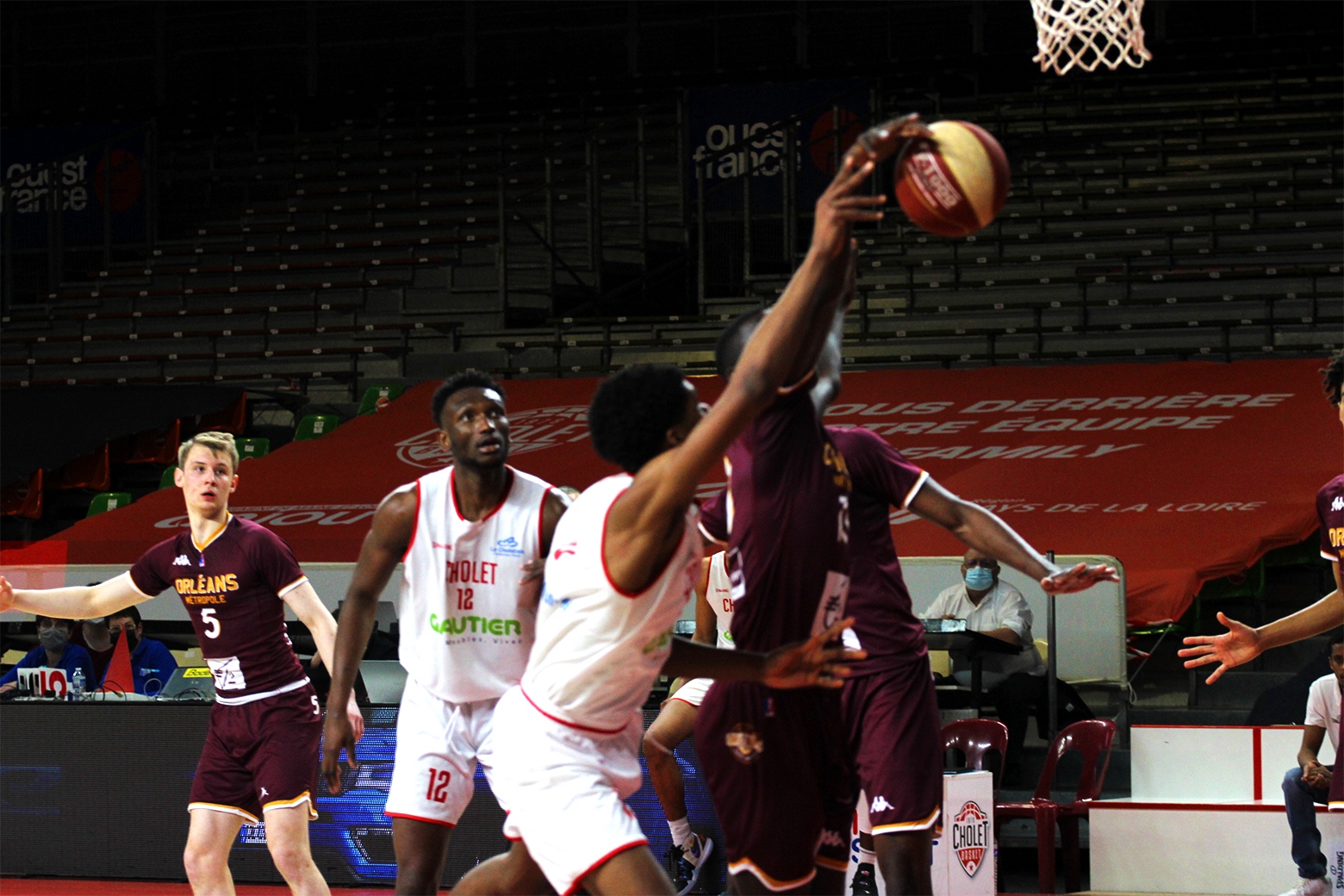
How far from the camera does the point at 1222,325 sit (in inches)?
542

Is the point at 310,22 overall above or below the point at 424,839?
above

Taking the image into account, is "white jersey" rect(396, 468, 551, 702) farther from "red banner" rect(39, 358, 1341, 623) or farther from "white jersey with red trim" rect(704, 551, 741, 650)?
"red banner" rect(39, 358, 1341, 623)

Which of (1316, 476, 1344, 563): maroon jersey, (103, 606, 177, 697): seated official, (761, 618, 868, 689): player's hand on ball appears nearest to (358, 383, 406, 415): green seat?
(103, 606, 177, 697): seated official

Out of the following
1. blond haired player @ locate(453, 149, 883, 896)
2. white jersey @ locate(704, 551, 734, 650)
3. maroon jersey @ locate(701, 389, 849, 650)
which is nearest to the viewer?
blond haired player @ locate(453, 149, 883, 896)

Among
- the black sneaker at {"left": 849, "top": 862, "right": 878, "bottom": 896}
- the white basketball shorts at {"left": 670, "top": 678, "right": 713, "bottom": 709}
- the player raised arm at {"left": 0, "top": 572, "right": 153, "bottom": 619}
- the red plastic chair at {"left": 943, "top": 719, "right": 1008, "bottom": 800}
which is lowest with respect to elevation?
the black sneaker at {"left": 849, "top": 862, "right": 878, "bottom": 896}

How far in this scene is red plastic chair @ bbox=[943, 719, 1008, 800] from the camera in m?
8.05

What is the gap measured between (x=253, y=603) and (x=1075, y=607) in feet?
16.4

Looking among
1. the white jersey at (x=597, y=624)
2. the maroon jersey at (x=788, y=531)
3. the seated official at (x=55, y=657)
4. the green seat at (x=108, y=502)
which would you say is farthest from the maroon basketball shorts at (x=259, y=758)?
the green seat at (x=108, y=502)

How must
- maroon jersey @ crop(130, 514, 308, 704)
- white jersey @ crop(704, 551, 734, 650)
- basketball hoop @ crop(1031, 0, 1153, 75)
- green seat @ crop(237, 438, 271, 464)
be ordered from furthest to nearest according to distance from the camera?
green seat @ crop(237, 438, 271, 464), white jersey @ crop(704, 551, 734, 650), basketball hoop @ crop(1031, 0, 1153, 75), maroon jersey @ crop(130, 514, 308, 704)

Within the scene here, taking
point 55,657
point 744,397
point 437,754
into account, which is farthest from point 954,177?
point 55,657

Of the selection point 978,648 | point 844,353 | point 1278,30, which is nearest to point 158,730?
point 978,648

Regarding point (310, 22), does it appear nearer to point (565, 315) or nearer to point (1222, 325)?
point (565, 315)

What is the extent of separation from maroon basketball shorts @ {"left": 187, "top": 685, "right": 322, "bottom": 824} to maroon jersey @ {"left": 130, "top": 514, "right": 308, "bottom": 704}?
0.22ft

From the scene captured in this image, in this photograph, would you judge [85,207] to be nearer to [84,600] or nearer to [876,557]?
[84,600]
